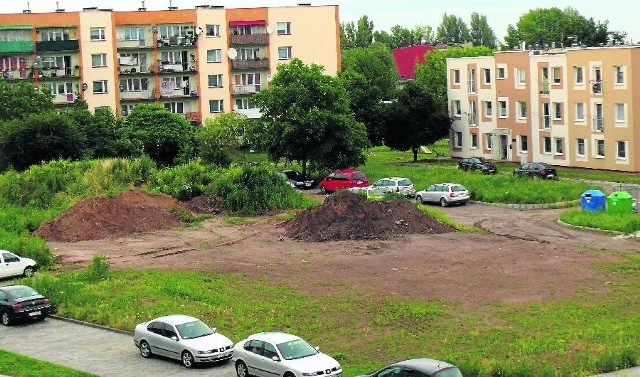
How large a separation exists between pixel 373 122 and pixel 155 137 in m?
16.1

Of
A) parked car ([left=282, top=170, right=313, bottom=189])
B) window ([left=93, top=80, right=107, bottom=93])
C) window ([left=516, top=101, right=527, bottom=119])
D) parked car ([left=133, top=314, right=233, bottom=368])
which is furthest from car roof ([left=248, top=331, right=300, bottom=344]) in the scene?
window ([left=93, top=80, right=107, bottom=93])

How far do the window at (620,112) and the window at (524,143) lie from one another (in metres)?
9.28

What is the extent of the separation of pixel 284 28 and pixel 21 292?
6556 centimetres

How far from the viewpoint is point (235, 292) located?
3969cm

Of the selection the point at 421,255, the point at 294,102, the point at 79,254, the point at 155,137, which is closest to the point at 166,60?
the point at 155,137

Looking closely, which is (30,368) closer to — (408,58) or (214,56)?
(214,56)

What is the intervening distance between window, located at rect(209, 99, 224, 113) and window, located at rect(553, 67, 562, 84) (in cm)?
3259

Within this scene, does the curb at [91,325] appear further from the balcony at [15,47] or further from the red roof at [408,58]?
the red roof at [408,58]

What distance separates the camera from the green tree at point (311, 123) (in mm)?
70500

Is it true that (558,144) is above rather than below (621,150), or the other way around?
above

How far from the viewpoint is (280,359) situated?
27.4 metres

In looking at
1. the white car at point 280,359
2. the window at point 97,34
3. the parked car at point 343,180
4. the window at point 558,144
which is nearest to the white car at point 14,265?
the white car at point 280,359

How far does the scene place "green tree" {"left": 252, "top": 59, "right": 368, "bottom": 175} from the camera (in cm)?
7050

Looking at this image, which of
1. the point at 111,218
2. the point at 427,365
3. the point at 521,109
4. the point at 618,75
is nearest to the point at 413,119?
the point at 521,109
